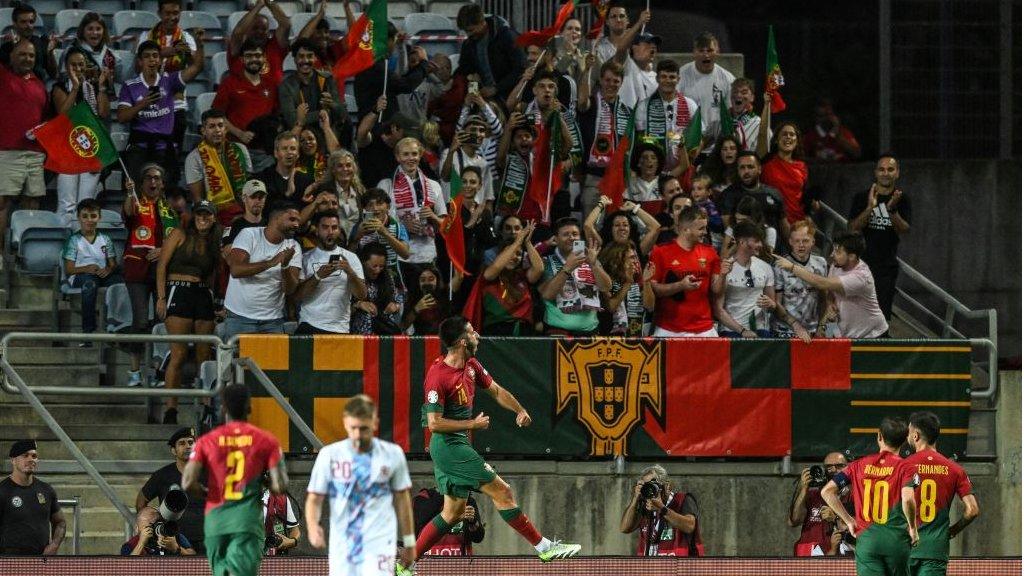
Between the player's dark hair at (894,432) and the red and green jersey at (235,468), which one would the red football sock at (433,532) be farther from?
the player's dark hair at (894,432)

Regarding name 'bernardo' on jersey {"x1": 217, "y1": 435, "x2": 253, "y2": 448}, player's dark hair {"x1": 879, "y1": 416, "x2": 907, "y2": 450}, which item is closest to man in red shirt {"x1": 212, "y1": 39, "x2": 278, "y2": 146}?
name 'bernardo' on jersey {"x1": 217, "y1": 435, "x2": 253, "y2": 448}

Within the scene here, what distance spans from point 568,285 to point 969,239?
6.79 metres

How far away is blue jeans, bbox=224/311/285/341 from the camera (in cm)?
1839

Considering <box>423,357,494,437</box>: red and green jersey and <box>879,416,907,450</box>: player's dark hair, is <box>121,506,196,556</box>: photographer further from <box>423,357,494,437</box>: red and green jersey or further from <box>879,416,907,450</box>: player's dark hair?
<box>879,416,907,450</box>: player's dark hair

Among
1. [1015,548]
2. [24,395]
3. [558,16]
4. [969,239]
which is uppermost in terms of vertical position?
[558,16]

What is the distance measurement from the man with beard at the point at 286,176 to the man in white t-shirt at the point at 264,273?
0.87 meters

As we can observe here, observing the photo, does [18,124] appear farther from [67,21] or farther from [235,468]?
[235,468]

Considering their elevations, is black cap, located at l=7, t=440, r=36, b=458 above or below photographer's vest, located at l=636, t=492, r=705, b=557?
above

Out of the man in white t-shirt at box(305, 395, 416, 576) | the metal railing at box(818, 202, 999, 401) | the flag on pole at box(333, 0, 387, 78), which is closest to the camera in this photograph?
the man in white t-shirt at box(305, 395, 416, 576)

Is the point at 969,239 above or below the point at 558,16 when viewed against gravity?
below

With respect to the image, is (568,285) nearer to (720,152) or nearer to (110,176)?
(720,152)

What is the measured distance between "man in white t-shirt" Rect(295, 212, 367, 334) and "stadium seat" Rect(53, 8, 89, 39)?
208 inches

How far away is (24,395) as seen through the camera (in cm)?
1759

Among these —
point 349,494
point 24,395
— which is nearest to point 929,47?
point 24,395
